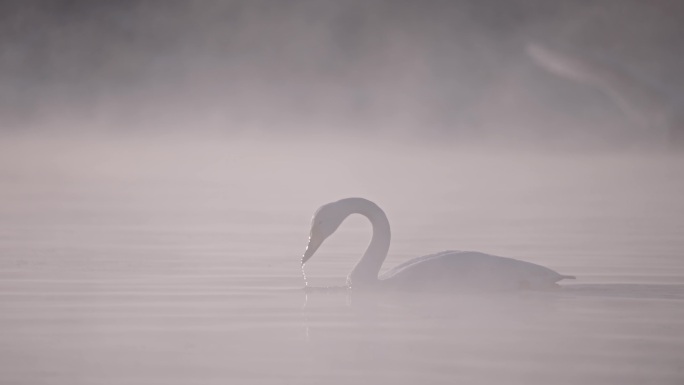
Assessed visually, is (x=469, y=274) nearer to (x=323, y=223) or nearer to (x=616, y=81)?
(x=323, y=223)

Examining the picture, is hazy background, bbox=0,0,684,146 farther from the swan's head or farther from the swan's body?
the swan's head

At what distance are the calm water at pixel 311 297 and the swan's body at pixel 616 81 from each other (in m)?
1.27

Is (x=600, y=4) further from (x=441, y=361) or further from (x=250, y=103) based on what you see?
(x=441, y=361)

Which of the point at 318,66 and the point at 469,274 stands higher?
the point at 318,66

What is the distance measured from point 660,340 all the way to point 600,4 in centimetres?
6116

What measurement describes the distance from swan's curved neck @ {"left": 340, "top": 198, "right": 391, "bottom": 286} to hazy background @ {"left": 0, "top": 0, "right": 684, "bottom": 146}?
153 feet

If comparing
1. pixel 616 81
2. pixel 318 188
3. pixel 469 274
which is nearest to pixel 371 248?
pixel 469 274

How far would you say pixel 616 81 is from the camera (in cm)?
1775

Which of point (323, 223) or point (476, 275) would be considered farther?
point (323, 223)

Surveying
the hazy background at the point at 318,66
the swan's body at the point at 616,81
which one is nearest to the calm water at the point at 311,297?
the swan's body at the point at 616,81

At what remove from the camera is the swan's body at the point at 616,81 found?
54.4ft

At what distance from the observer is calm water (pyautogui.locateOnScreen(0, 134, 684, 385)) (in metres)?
7.61

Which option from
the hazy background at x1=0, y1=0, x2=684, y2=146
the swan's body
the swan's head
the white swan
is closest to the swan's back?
the white swan

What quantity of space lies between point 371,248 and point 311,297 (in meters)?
0.99
